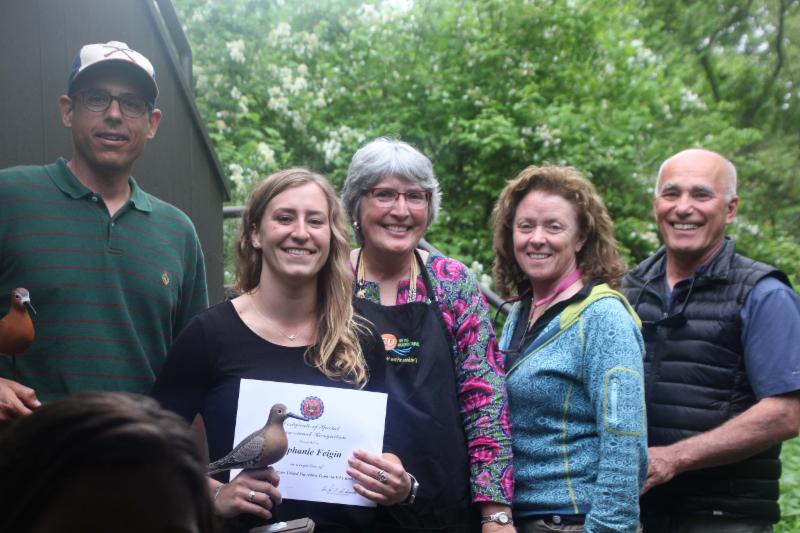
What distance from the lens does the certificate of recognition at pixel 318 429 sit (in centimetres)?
236

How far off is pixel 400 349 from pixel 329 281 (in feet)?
1.04

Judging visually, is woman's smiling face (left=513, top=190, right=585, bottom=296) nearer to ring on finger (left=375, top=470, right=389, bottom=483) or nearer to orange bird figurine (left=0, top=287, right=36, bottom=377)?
ring on finger (left=375, top=470, right=389, bottom=483)

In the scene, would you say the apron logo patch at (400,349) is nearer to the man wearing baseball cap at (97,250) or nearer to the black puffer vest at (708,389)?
the man wearing baseball cap at (97,250)

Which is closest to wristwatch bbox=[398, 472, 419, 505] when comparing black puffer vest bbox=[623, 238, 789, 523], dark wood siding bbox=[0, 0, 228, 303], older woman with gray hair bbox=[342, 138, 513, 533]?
older woman with gray hair bbox=[342, 138, 513, 533]

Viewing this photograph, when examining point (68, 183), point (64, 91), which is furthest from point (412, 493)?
point (64, 91)

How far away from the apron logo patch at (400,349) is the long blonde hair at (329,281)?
0.12 meters

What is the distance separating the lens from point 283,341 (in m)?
2.56

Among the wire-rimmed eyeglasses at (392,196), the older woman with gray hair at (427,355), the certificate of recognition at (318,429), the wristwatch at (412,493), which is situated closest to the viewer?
the certificate of recognition at (318,429)

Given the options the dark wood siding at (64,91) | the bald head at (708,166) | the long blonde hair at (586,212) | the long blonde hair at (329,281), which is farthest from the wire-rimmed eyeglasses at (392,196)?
the dark wood siding at (64,91)

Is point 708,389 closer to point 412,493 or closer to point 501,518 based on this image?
point 501,518

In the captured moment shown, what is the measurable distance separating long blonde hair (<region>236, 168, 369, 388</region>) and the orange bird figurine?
2.09ft

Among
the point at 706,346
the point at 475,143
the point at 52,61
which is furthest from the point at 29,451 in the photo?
the point at 475,143

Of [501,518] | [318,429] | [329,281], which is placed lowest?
[501,518]

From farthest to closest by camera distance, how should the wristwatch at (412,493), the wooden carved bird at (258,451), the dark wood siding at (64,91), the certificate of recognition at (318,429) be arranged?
the dark wood siding at (64,91)
the wristwatch at (412,493)
the certificate of recognition at (318,429)
the wooden carved bird at (258,451)
